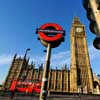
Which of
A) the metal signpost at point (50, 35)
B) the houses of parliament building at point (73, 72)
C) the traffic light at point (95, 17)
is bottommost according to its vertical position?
the traffic light at point (95, 17)

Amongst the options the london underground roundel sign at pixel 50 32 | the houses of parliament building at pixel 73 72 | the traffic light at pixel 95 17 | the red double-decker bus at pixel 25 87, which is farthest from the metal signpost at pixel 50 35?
the houses of parliament building at pixel 73 72

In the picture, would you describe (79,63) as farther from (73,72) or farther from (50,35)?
(50,35)

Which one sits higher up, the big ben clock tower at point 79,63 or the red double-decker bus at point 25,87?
the big ben clock tower at point 79,63

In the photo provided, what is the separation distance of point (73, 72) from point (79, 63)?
7.80 meters

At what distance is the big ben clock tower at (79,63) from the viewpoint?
212 ft

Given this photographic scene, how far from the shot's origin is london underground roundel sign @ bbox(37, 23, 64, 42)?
935 centimetres

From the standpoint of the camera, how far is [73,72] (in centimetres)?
6812

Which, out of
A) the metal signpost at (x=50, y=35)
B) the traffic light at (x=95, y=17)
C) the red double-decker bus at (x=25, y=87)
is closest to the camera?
the traffic light at (x=95, y=17)

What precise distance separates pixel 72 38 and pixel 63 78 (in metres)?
25.8

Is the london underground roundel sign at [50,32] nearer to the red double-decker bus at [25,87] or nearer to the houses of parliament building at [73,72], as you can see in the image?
the red double-decker bus at [25,87]

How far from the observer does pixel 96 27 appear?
3.35 m

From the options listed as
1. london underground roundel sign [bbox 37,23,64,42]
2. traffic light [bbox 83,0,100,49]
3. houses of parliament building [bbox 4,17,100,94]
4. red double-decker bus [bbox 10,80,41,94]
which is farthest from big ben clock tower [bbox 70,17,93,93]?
traffic light [bbox 83,0,100,49]

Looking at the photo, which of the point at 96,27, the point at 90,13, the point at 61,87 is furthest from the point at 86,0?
the point at 61,87

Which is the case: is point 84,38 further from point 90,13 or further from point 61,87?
point 90,13
